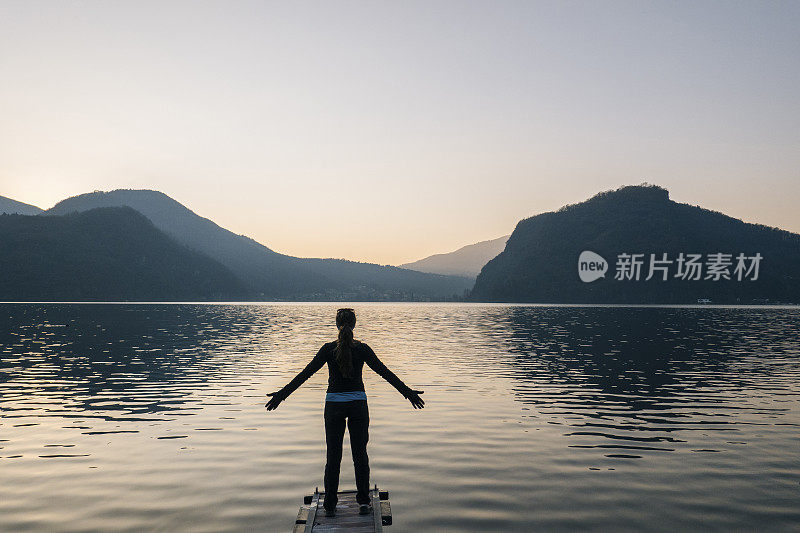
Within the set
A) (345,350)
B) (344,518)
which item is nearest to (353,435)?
(344,518)

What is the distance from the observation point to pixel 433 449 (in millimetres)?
17609

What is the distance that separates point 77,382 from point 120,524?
78.6 ft

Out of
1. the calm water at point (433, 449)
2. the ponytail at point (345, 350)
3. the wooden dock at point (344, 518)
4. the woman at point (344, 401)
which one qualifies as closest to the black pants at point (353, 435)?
the woman at point (344, 401)

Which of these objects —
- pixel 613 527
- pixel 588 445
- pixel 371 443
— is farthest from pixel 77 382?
pixel 613 527

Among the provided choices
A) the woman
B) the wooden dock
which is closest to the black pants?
the woman

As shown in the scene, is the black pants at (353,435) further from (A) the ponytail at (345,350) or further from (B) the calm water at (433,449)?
(B) the calm water at (433,449)

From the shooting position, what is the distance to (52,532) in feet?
35.8

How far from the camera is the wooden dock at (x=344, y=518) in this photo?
9.12 metres

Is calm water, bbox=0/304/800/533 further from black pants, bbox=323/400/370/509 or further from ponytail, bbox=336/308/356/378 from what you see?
ponytail, bbox=336/308/356/378

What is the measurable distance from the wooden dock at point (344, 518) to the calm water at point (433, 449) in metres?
1.29

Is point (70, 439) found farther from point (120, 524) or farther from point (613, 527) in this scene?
point (613, 527)

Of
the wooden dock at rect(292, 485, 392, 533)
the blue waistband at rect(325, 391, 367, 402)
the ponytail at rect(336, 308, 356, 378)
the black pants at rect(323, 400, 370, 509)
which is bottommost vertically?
the wooden dock at rect(292, 485, 392, 533)

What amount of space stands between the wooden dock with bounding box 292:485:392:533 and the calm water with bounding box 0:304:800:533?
1.29 metres

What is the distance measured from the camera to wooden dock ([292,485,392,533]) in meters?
9.12
